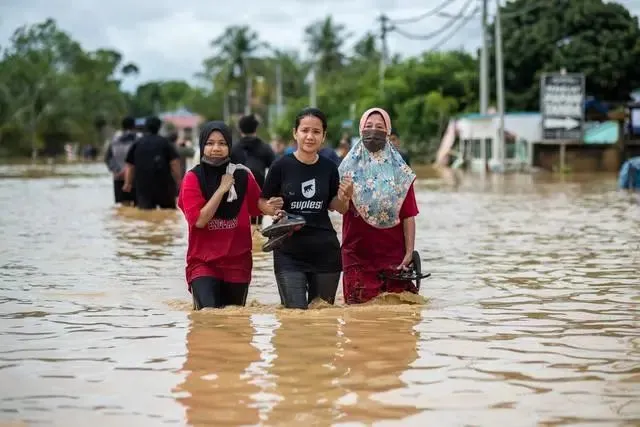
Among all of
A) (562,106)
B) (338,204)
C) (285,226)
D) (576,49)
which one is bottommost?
(285,226)

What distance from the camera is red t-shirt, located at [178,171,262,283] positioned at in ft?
26.1

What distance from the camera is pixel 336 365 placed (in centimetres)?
648

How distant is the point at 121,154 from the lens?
20.7 meters

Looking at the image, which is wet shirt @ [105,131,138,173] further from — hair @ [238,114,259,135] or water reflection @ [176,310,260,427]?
water reflection @ [176,310,260,427]

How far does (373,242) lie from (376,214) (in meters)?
0.25

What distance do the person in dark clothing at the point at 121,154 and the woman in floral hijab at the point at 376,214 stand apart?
12237mm

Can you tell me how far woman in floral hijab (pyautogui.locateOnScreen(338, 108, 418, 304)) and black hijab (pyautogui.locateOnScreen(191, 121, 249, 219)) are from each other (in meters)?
0.76

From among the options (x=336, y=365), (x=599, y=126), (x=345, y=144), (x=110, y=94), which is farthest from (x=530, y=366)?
(x=110, y=94)

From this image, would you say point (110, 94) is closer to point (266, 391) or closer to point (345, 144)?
point (345, 144)

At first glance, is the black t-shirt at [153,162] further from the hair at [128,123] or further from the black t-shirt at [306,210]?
the black t-shirt at [306,210]

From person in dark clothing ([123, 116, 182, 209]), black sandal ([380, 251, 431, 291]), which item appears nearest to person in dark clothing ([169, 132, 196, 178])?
person in dark clothing ([123, 116, 182, 209])

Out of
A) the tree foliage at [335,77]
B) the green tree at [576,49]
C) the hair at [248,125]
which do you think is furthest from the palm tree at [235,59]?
the hair at [248,125]

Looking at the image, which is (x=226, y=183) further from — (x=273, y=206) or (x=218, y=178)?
(x=273, y=206)

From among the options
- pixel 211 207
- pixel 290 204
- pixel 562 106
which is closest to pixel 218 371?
pixel 211 207
